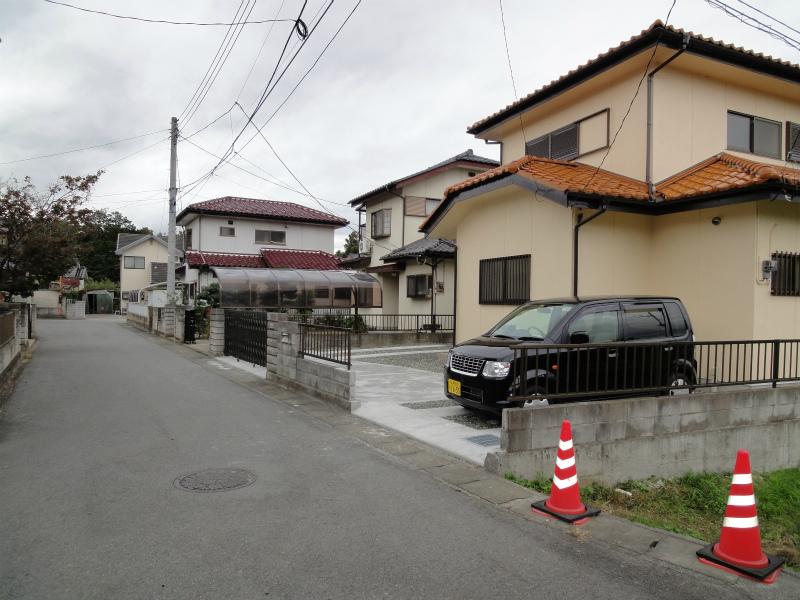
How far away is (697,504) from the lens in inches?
245

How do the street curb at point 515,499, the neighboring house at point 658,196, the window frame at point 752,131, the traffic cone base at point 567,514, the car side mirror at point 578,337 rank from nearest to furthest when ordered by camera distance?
the street curb at point 515,499 → the traffic cone base at point 567,514 → the car side mirror at point 578,337 → the neighboring house at point 658,196 → the window frame at point 752,131

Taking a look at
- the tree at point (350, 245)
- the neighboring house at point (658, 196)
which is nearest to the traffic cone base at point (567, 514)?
the neighboring house at point (658, 196)

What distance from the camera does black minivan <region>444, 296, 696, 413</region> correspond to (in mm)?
6363

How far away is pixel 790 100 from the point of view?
1219 cm

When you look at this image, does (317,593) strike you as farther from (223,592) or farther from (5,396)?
(5,396)

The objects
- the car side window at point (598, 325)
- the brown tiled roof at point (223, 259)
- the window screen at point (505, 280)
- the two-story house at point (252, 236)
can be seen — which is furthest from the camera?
the two-story house at point (252, 236)

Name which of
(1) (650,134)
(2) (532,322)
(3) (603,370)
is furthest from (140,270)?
(3) (603,370)

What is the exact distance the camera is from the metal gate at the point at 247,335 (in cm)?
1332

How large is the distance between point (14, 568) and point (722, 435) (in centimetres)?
762

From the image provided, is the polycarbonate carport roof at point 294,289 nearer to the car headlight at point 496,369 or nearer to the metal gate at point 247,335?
the metal gate at point 247,335

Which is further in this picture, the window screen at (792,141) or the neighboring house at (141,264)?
the neighboring house at (141,264)

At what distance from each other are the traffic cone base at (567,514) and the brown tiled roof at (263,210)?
28.4m

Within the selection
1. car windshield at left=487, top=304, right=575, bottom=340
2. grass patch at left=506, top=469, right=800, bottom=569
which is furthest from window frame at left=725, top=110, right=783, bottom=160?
grass patch at left=506, top=469, right=800, bottom=569

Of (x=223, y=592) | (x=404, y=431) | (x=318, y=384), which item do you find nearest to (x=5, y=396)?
(x=318, y=384)
